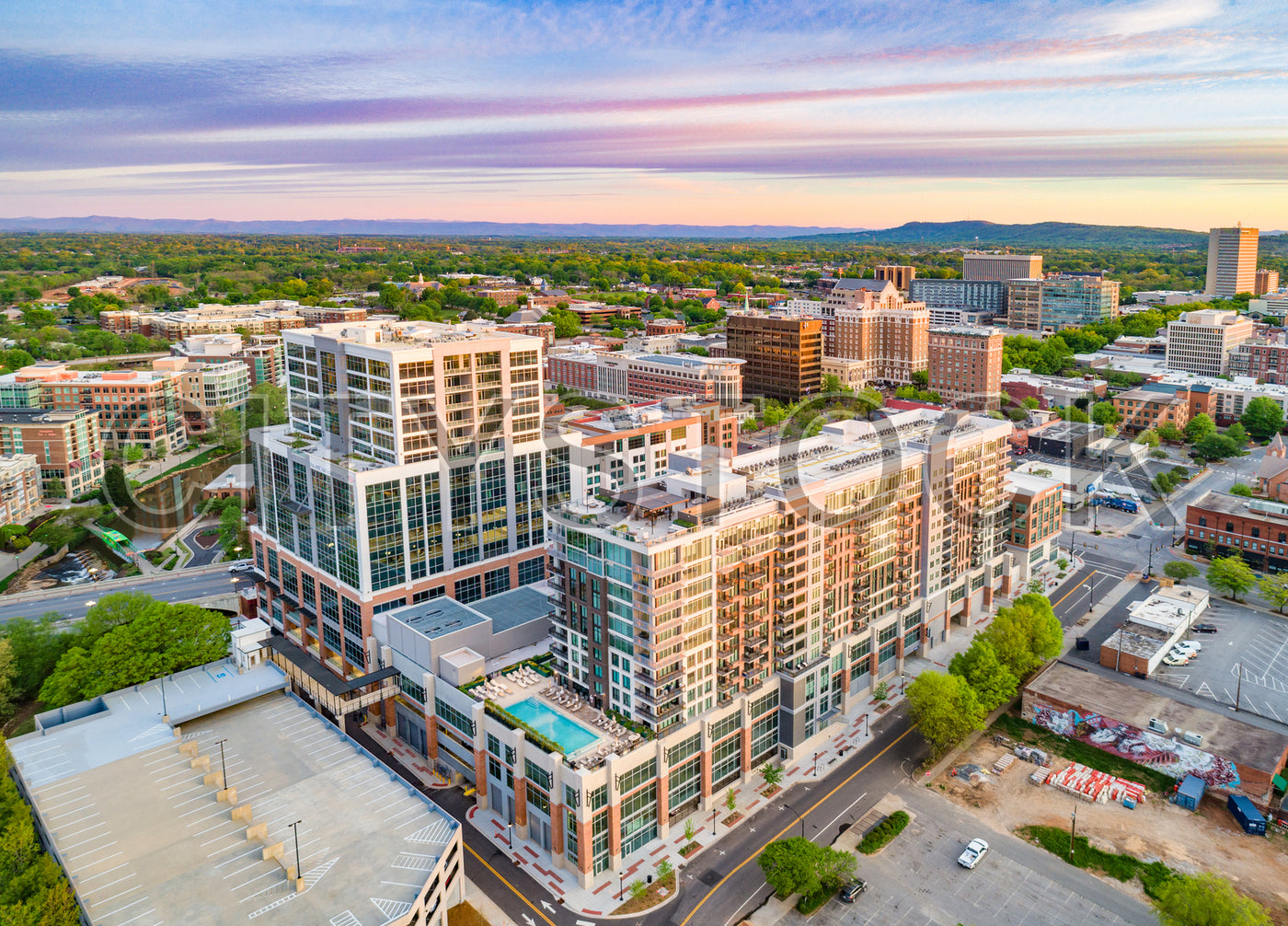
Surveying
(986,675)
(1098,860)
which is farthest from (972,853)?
(986,675)

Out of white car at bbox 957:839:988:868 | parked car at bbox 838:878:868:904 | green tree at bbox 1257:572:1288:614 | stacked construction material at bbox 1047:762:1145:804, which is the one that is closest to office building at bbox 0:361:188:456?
parked car at bbox 838:878:868:904

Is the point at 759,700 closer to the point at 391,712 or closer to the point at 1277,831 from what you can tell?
the point at 391,712

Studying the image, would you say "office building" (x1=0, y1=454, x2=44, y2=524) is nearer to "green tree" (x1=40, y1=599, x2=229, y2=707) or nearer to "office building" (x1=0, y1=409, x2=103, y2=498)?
"office building" (x1=0, y1=409, x2=103, y2=498)

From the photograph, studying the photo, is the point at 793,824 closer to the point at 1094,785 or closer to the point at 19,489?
the point at 1094,785

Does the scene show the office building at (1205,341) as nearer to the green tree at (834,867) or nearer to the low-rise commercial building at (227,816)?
the green tree at (834,867)

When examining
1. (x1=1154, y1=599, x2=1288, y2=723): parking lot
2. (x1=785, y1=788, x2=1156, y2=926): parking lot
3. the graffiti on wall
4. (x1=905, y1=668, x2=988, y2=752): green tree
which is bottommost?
(x1=785, y1=788, x2=1156, y2=926): parking lot

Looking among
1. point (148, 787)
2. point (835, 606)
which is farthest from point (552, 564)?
point (148, 787)

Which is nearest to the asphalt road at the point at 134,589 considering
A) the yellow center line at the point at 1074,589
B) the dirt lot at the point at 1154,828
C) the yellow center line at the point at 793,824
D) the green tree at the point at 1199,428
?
the yellow center line at the point at 793,824
